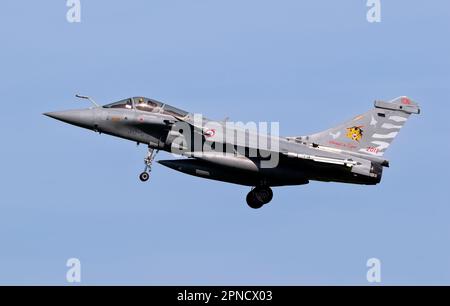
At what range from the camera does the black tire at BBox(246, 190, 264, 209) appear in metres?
34.8

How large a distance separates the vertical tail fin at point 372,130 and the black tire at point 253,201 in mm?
2563

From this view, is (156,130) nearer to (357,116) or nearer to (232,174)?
(232,174)

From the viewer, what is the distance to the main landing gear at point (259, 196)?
34.7 m

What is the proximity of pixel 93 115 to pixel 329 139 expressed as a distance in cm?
798

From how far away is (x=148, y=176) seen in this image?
33219mm

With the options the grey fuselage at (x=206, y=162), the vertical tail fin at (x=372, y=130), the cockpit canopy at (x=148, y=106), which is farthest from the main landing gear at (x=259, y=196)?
the cockpit canopy at (x=148, y=106)

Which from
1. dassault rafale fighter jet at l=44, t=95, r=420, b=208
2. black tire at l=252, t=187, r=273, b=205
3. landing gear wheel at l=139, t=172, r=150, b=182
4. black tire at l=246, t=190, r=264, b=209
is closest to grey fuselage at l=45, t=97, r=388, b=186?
dassault rafale fighter jet at l=44, t=95, r=420, b=208

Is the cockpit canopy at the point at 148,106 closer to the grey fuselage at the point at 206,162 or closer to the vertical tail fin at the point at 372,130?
the grey fuselage at the point at 206,162

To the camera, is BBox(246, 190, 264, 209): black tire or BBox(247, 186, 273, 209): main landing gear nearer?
BBox(247, 186, 273, 209): main landing gear

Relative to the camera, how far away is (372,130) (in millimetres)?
35375

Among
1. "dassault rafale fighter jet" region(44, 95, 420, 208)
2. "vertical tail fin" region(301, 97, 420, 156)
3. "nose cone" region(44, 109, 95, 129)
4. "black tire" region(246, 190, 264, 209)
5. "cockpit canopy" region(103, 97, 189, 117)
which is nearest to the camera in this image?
"dassault rafale fighter jet" region(44, 95, 420, 208)

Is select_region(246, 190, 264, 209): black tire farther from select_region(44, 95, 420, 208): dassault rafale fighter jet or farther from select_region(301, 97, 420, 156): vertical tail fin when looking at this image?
select_region(301, 97, 420, 156): vertical tail fin

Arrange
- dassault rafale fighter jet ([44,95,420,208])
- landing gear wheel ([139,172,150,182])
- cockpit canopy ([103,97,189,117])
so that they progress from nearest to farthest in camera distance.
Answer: landing gear wheel ([139,172,150,182]), dassault rafale fighter jet ([44,95,420,208]), cockpit canopy ([103,97,189,117])

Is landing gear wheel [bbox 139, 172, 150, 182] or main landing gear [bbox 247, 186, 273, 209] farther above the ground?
landing gear wheel [bbox 139, 172, 150, 182]
